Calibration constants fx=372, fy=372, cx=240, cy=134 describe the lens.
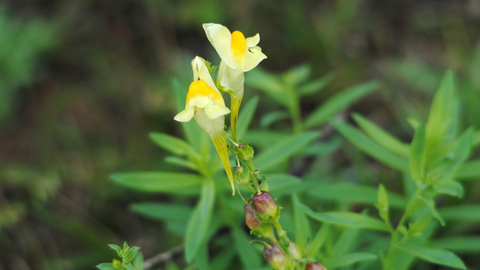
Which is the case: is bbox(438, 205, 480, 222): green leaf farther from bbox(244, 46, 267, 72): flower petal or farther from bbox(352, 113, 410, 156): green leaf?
bbox(244, 46, 267, 72): flower petal

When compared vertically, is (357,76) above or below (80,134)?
below

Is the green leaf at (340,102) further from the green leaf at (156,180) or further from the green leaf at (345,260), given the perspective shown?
the green leaf at (345,260)

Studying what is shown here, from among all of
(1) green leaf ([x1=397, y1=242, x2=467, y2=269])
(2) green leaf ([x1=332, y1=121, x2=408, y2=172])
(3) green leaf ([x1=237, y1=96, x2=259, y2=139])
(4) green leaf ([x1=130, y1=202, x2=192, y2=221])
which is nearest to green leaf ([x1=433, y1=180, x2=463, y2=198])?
(1) green leaf ([x1=397, y1=242, x2=467, y2=269])

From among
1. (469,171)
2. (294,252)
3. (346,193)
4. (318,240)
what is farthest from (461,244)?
(294,252)

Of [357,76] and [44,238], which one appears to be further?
[357,76]

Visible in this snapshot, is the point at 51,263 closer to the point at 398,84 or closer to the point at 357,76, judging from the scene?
the point at 357,76

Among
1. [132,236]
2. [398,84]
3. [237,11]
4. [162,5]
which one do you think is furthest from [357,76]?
[132,236]

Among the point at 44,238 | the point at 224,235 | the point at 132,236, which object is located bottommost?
the point at 224,235
